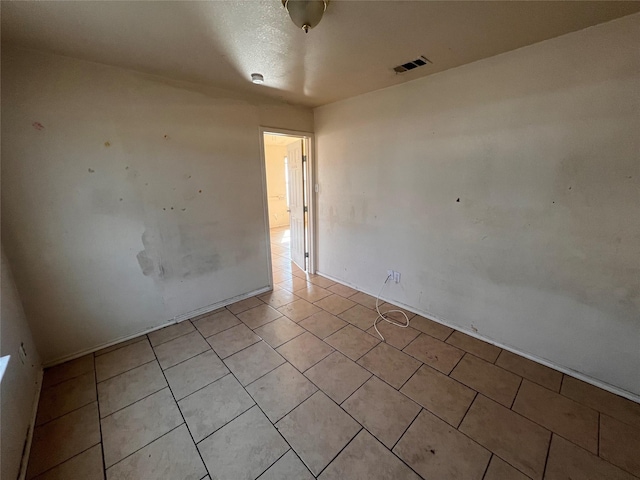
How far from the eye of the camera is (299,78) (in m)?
2.33

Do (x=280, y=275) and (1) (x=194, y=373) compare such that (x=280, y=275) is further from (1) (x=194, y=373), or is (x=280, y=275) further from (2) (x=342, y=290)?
(1) (x=194, y=373)

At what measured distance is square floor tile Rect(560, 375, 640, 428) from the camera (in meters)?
1.61

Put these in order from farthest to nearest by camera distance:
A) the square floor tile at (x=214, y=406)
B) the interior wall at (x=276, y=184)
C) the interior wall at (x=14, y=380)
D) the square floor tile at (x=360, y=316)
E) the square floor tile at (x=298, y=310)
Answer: the interior wall at (x=276, y=184) → the square floor tile at (x=298, y=310) → the square floor tile at (x=360, y=316) → the square floor tile at (x=214, y=406) → the interior wall at (x=14, y=380)

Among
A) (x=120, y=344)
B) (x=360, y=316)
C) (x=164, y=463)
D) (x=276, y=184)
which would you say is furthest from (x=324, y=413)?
(x=276, y=184)

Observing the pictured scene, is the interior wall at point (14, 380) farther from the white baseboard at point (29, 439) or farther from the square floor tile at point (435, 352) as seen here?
the square floor tile at point (435, 352)

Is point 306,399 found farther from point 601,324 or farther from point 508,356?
point 601,324

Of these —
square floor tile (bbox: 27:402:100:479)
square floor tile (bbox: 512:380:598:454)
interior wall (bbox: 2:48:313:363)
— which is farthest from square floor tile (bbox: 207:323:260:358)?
square floor tile (bbox: 512:380:598:454)

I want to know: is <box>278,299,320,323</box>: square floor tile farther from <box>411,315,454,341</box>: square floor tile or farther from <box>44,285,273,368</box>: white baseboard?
<box>411,315,454,341</box>: square floor tile

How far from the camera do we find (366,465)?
1.34m

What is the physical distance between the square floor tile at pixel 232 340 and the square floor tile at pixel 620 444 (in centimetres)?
243

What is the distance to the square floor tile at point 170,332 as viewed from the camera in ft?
7.94

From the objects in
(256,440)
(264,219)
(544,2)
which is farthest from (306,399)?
(544,2)

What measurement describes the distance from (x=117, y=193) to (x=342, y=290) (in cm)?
266

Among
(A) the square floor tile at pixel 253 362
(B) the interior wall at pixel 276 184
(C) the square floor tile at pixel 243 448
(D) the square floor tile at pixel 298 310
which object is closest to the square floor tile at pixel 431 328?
(D) the square floor tile at pixel 298 310
